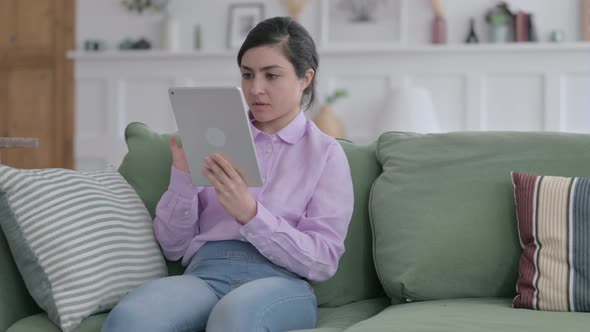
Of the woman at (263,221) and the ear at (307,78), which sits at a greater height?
the ear at (307,78)

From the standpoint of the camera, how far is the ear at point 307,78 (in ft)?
6.19

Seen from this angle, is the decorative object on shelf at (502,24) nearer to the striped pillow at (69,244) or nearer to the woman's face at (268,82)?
the woman's face at (268,82)

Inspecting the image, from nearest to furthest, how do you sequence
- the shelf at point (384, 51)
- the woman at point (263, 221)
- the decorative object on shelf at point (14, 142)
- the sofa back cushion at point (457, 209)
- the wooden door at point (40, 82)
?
the woman at point (263, 221), the sofa back cushion at point (457, 209), the decorative object on shelf at point (14, 142), the shelf at point (384, 51), the wooden door at point (40, 82)

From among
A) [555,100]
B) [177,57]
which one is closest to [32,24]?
[177,57]

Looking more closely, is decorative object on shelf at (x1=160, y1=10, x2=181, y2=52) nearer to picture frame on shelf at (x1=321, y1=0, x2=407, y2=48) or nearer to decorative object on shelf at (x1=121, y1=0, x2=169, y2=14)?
decorative object on shelf at (x1=121, y1=0, x2=169, y2=14)

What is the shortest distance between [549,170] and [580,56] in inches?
118

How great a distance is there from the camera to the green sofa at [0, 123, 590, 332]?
5.64 feet

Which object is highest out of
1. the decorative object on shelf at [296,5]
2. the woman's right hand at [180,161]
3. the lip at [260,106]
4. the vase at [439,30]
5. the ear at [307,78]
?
the decorative object on shelf at [296,5]

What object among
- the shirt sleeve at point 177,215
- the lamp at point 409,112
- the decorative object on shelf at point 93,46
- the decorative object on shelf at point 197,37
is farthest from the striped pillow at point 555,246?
the decorative object on shelf at point 93,46

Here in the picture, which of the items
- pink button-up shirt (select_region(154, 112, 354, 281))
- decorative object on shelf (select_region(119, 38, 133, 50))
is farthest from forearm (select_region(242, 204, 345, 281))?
decorative object on shelf (select_region(119, 38, 133, 50))

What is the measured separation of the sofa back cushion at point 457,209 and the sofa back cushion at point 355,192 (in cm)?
6

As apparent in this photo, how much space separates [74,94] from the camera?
16.9 feet

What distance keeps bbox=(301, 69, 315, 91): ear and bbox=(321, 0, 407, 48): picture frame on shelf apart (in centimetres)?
291

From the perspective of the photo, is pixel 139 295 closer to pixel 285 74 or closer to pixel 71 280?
pixel 71 280
